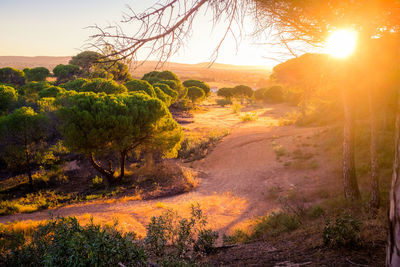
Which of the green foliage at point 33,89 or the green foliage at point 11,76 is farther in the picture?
the green foliage at point 11,76

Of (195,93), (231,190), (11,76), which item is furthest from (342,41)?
(11,76)

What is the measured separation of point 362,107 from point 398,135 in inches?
753

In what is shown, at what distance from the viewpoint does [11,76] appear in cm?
4066

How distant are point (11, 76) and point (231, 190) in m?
46.2

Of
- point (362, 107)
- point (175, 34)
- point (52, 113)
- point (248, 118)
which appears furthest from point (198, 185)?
point (248, 118)

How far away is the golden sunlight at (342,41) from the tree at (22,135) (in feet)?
49.2

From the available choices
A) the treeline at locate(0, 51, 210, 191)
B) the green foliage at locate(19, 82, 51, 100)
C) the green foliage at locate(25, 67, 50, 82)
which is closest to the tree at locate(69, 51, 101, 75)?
the treeline at locate(0, 51, 210, 191)

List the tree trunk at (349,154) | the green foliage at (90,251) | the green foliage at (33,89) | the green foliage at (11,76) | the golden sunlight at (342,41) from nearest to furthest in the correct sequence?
the green foliage at (90,251), the golden sunlight at (342,41), the tree trunk at (349,154), the green foliage at (33,89), the green foliage at (11,76)

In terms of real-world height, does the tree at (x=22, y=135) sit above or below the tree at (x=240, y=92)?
below

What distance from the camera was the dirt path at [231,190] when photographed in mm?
8519

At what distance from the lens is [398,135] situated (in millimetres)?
1874

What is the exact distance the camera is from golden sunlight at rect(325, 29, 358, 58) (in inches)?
189

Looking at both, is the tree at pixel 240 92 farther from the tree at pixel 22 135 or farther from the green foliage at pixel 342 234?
the green foliage at pixel 342 234

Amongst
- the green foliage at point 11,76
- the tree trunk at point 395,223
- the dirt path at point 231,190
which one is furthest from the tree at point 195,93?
the tree trunk at point 395,223
